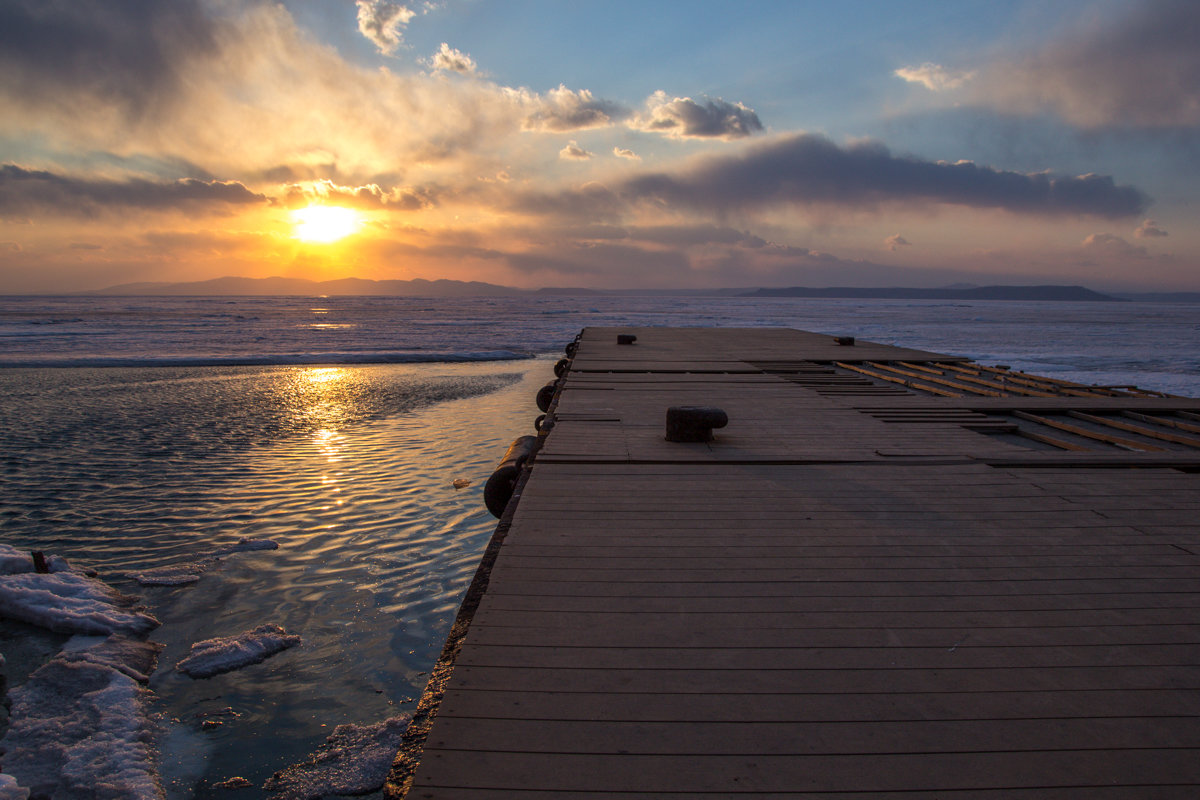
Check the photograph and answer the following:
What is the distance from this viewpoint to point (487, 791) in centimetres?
232

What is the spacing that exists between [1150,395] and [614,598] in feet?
41.2

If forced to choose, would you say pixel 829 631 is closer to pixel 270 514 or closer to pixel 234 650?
pixel 234 650

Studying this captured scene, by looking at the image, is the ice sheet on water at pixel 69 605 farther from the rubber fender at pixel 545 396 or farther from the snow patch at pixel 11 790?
the rubber fender at pixel 545 396

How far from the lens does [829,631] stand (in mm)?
3377

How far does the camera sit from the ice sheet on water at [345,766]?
443 centimetres

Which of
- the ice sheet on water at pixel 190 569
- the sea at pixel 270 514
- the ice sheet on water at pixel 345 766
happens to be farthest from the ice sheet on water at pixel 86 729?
the ice sheet on water at pixel 190 569

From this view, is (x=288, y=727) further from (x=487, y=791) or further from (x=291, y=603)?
(x=487, y=791)

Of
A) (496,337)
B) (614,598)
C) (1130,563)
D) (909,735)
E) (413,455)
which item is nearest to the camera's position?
(909,735)

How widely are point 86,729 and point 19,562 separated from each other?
141 inches

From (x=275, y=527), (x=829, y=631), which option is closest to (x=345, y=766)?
(x=829, y=631)

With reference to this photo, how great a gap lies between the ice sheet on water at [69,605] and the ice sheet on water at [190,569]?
0.35 metres

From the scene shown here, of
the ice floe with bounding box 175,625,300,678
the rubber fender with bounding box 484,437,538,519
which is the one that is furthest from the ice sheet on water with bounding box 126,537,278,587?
the rubber fender with bounding box 484,437,538,519

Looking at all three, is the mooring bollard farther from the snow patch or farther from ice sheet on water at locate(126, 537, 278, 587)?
the snow patch

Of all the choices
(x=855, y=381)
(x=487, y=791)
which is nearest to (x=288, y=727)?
(x=487, y=791)
